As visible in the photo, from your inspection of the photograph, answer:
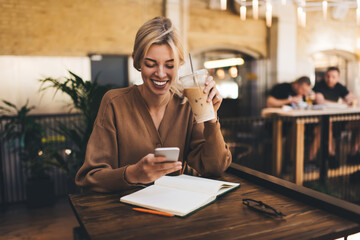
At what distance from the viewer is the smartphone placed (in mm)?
1032

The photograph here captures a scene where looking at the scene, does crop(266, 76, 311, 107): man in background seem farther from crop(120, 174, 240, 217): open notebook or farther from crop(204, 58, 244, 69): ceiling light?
crop(120, 174, 240, 217): open notebook

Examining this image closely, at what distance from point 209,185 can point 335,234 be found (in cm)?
49

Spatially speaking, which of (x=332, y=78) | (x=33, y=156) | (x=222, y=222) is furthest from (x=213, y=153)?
(x=332, y=78)

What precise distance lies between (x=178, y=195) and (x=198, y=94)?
0.43 metres

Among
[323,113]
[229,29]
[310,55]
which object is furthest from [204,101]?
[310,55]


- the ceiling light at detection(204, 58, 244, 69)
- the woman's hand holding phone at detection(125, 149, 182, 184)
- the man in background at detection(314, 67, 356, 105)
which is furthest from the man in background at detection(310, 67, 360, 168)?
the woman's hand holding phone at detection(125, 149, 182, 184)

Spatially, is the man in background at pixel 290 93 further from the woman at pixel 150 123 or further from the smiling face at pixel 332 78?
the woman at pixel 150 123

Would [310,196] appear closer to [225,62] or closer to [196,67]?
[196,67]

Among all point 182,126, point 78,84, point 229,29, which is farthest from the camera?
point 229,29

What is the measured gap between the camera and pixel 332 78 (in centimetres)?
545

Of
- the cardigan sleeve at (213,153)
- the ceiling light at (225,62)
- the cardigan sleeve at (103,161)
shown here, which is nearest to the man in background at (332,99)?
the ceiling light at (225,62)

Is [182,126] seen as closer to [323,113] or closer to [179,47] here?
[179,47]

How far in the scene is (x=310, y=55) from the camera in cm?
812

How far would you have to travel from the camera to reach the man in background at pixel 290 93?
201 inches
